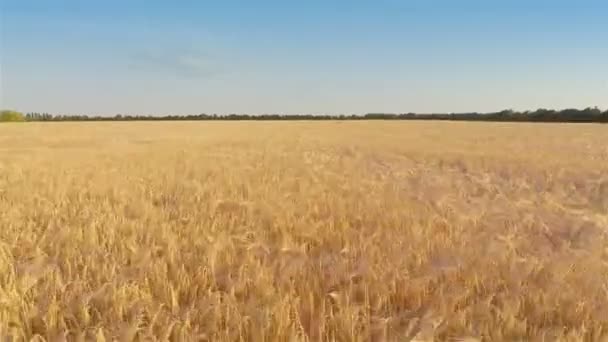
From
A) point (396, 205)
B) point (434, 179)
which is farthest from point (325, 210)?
point (434, 179)

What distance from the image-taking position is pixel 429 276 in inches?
110

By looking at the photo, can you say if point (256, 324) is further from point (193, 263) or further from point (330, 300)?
point (193, 263)

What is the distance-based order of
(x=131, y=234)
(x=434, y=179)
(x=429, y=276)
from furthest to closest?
(x=434, y=179)
(x=131, y=234)
(x=429, y=276)

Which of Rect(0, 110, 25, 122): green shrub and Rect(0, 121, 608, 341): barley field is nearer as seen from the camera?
Rect(0, 121, 608, 341): barley field

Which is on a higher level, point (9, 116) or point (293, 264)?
point (9, 116)

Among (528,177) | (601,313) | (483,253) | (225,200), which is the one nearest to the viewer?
(601,313)

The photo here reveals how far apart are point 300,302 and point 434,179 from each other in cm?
615

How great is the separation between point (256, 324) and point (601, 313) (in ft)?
6.05

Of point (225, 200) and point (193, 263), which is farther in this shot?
point (225, 200)

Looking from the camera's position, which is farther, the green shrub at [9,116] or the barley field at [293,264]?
the green shrub at [9,116]

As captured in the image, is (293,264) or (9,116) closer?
(293,264)

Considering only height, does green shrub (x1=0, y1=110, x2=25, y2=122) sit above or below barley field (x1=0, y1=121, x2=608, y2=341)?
above

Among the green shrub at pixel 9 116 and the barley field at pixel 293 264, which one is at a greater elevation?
the green shrub at pixel 9 116

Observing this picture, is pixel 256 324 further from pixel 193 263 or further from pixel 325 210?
pixel 325 210
